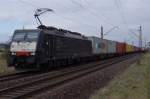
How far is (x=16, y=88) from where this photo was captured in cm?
1537

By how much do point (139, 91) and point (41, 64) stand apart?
12.6m

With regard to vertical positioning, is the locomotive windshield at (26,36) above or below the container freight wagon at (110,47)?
above

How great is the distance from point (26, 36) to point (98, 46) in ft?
82.8

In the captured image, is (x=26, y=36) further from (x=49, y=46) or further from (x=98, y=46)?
(x=98, y=46)

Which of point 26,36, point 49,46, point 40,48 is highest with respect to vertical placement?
point 26,36

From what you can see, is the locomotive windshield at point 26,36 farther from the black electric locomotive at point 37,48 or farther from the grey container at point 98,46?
the grey container at point 98,46

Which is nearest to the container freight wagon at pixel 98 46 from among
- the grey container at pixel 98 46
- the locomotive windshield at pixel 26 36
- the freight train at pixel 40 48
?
the grey container at pixel 98 46

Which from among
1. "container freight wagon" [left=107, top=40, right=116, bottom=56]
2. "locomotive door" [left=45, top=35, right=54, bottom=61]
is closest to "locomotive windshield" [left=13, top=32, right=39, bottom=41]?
"locomotive door" [left=45, top=35, right=54, bottom=61]

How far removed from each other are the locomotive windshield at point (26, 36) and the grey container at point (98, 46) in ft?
67.0

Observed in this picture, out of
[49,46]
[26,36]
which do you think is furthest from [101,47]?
[26,36]

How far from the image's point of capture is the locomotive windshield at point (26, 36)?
83.1ft

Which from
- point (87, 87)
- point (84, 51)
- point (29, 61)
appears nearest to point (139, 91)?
point (87, 87)

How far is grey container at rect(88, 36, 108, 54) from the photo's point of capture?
155 ft

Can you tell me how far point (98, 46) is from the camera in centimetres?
5025
